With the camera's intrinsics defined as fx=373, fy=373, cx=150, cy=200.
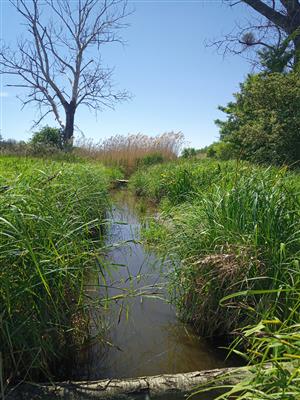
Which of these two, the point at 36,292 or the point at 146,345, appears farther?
the point at 146,345

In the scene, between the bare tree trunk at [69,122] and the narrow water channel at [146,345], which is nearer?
the narrow water channel at [146,345]

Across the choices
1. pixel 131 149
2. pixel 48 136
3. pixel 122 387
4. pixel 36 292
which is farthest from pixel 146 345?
pixel 48 136

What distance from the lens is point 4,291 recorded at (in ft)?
5.42

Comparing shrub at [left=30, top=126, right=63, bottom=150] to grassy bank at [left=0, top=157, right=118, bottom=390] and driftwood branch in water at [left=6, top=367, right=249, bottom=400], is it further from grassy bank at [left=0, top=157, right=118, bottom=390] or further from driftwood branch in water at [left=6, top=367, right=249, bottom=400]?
driftwood branch in water at [left=6, top=367, right=249, bottom=400]

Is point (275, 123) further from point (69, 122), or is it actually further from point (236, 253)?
point (69, 122)

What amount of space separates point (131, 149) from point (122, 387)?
13645 millimetres

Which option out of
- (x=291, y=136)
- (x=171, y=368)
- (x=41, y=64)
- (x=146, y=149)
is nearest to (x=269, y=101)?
(x=291, y=136)

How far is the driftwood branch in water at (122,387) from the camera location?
1.55 meters

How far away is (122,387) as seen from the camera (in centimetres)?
161

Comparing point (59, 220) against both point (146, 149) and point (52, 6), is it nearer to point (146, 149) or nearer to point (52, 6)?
point (146, 149)

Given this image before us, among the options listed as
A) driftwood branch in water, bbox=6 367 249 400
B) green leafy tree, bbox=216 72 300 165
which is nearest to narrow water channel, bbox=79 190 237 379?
driftwood branch in water, bbox=6 367 249 400

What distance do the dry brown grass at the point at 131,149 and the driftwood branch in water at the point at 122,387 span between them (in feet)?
42.0

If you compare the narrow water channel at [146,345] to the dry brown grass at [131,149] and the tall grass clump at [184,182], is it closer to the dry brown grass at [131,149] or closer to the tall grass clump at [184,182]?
the tall grass clump at [184,182]

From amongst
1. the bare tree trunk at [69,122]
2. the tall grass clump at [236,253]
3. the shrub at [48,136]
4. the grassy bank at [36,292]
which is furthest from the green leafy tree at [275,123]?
the bare tree trunk at [69,122]
